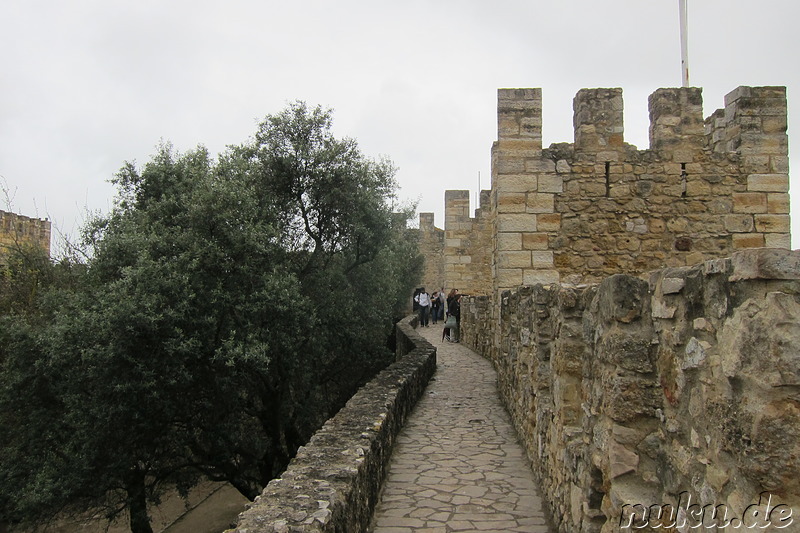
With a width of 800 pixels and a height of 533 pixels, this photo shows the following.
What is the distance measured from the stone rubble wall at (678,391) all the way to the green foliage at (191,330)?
20.0 ft

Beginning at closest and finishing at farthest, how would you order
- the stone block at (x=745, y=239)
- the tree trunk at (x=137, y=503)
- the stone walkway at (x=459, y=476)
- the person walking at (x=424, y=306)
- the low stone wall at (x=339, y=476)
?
the low stone wall at (x=339, y=476) → the stone walkway at (x=459, y=476) → the stone block at (x=745, y=239) → the tree trunk at (x=137, y=503) → the person walking at (x=424, y=306)

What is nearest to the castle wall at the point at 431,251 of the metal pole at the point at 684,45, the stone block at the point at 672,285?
the metal pole at the point at 684,45

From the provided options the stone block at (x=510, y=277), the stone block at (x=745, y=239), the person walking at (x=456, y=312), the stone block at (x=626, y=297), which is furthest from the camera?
the person walking at (x=456, y=312)

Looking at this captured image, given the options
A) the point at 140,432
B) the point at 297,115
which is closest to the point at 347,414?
→ the point at 140,432

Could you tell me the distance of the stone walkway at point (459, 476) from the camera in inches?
180

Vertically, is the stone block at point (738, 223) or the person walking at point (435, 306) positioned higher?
the stone block at point (738, 223)

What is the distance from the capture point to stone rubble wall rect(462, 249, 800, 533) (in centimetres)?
171

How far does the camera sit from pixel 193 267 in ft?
31.3

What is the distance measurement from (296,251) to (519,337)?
261 inches

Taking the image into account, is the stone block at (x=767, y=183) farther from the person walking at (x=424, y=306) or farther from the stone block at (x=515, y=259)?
the person walking at (x=424, y=306)

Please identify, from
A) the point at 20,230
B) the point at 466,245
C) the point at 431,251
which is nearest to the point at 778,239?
the point at 466,245

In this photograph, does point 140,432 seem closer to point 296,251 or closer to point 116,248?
point 116,248

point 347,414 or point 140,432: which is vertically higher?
point 347,414

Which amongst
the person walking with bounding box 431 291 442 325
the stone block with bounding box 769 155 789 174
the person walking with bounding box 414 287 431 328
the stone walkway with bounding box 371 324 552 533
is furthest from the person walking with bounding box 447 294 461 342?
the stone block with bounding box 769 155 789 174
